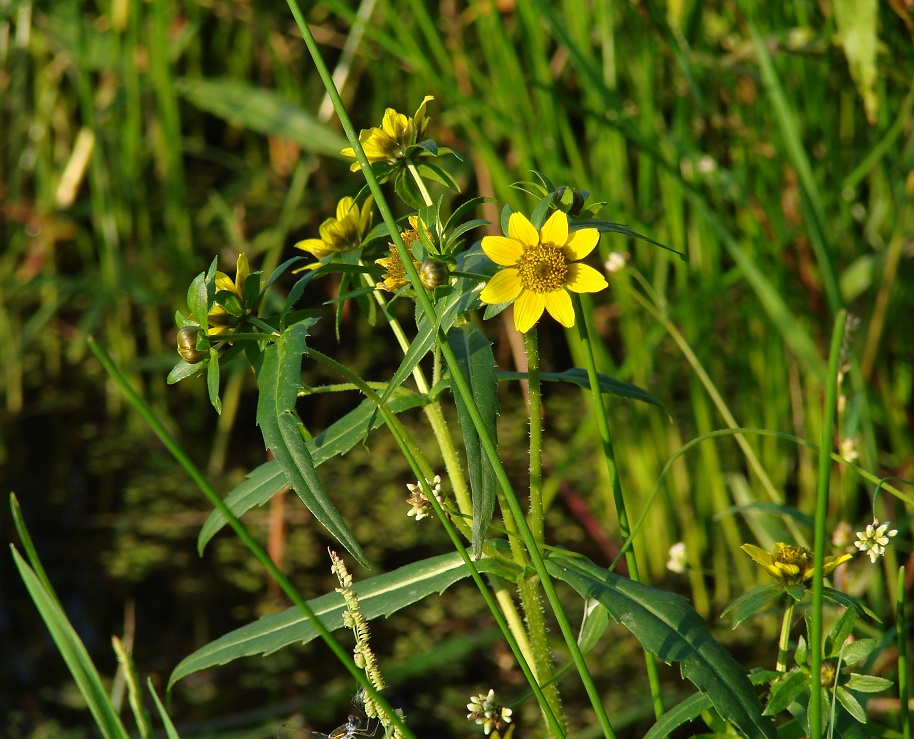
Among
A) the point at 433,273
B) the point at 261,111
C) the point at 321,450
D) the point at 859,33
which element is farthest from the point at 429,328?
the point at 261,111

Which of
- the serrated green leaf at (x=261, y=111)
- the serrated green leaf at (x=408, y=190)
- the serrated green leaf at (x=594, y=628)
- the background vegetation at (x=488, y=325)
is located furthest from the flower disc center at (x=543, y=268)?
the serrated green leaf at (x=261, y=111)

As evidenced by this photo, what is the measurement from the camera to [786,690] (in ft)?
1.92

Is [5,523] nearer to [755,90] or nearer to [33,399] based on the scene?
[33,399]

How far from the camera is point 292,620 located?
67 centimetres

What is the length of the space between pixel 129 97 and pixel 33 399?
648mm

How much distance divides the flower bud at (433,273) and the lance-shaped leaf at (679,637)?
0.63 feet

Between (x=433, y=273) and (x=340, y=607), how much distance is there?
25cm

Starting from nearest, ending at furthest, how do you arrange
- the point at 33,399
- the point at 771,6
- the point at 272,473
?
the point at 272,473, the point at 771,6, the point at 33,399

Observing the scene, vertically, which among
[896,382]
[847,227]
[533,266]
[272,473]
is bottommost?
[896,382]

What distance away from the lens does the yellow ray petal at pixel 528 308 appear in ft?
1.90

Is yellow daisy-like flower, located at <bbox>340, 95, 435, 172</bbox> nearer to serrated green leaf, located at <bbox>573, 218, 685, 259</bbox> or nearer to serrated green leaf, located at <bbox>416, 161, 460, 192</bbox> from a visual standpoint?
serrated green leaf, located at <bbox>416, 161, 460, 192</bbox>

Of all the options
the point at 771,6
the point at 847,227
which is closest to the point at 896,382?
the point at 847,227

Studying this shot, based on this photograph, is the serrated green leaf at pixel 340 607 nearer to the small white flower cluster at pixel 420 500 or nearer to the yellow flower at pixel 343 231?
the small white flower cluster at pixel 420 500

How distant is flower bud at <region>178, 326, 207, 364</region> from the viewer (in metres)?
0.56
